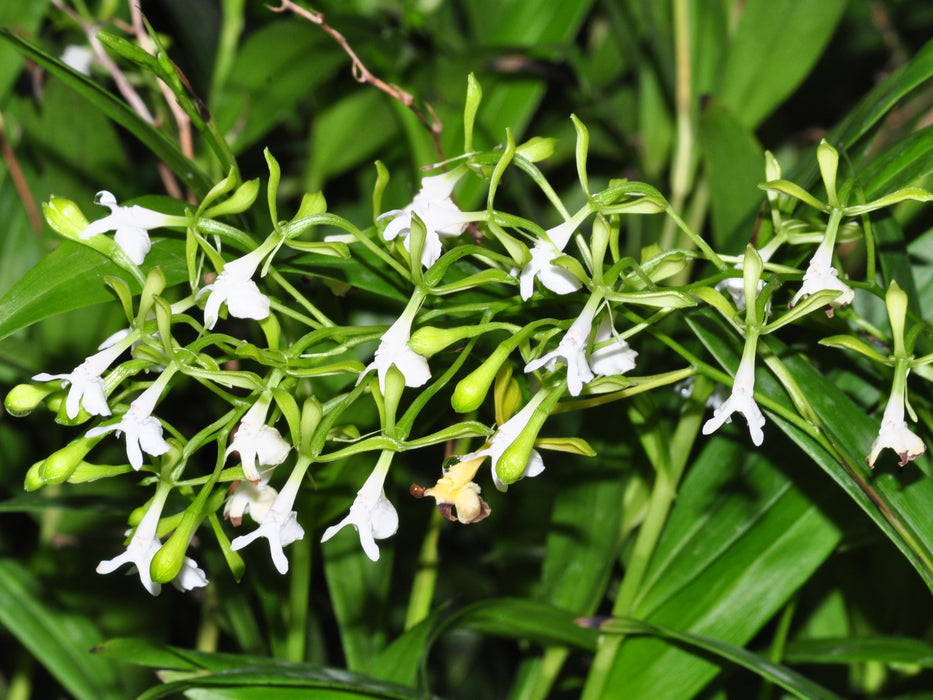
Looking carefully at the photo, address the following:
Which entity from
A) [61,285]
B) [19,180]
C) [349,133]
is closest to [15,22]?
[19,180]

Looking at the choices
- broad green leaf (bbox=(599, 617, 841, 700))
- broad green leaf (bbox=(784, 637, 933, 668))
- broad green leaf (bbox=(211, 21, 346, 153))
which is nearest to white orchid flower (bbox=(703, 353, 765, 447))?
broad green leaf (bbox=(599, 617, 841, 700))

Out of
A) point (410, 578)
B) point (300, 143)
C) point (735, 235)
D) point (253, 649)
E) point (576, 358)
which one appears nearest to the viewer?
point (576, 358)

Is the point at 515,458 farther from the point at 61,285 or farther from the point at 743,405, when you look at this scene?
the point at 61,285

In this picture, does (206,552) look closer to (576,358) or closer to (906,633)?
(576,358)

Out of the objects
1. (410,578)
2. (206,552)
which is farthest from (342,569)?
(410,578)

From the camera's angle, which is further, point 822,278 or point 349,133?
point 349,133

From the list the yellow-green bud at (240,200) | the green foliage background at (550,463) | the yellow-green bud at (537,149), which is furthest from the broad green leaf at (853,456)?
the yellow-green bud at (240,200)
